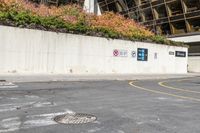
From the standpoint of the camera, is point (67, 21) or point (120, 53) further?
point (120, 53)

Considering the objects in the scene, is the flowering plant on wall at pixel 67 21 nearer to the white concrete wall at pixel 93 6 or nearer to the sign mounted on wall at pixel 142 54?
the sign mounted on wall at pixel 142 54

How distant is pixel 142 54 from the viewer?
1185 inches

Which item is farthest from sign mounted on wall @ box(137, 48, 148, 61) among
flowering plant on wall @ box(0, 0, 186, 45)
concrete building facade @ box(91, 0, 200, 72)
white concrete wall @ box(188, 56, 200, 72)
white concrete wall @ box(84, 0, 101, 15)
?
white concrete wall @ box(84, 0, 101, 15)

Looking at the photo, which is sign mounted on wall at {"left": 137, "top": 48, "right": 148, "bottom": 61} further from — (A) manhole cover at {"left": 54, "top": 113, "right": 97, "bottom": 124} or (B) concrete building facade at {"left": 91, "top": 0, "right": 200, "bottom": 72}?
(A) manhole cover at {"left": 54, "top": 113, "right": 97, "bottom": 124}

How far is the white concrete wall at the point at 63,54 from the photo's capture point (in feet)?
72.3

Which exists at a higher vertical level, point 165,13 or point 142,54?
point 165,13

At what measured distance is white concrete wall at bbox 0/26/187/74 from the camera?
22047 millimetres

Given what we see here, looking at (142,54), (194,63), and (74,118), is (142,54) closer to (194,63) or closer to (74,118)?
(194,63)

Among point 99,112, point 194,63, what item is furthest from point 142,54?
point 99,112

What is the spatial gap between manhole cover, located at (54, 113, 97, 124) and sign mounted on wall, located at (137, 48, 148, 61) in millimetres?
20481

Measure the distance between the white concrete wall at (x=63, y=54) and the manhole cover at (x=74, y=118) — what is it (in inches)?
518

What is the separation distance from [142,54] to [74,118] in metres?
21.4

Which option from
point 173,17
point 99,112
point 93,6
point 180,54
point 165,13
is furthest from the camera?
point 93,6

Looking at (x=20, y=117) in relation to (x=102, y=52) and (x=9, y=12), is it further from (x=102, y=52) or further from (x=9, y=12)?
(x=102, y=52)
